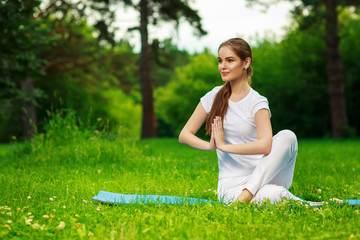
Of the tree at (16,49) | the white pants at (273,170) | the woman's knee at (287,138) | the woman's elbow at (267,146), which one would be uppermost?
the tree at (16,49)

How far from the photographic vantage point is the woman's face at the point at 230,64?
12.5 ft

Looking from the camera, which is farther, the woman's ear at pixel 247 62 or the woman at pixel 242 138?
the woman's ear at pixel 247 62

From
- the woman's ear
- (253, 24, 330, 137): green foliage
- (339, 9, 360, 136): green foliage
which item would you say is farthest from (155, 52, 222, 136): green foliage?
the woman's ear

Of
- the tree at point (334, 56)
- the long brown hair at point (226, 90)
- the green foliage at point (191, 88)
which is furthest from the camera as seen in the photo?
the green foliage at point (191, 88)

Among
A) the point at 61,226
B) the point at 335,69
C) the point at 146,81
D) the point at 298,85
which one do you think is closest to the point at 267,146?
the point at 61,226

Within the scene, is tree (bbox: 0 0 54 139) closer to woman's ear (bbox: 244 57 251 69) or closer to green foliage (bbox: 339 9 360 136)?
woman's ear (bbox: 244 57 251 69)

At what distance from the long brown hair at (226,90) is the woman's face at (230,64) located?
0.13 feet

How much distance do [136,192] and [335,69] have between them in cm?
1365

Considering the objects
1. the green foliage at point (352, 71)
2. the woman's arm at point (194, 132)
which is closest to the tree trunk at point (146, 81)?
the green foliage at point (352, 71)

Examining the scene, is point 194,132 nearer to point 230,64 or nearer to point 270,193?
point 230,64

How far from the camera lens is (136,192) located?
456 centimetres

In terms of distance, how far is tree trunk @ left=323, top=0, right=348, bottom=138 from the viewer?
1573 cm

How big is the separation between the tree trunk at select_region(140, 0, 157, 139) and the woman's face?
12.5m

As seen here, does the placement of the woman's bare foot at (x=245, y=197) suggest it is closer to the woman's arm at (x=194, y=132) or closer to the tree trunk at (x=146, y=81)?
the woman's arm at (x=194, y=132)
